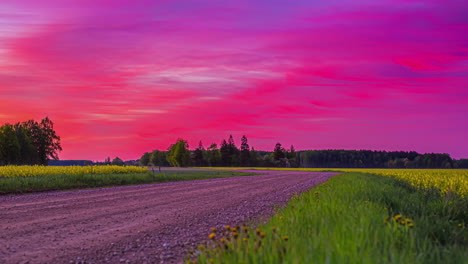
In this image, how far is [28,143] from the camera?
3287 inches

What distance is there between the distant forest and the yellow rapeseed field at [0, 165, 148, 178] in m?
Result: 95.5

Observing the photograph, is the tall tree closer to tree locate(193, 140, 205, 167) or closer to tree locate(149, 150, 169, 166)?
tree locate(193, 140, 205, 167)

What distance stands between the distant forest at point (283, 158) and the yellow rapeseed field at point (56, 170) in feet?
313

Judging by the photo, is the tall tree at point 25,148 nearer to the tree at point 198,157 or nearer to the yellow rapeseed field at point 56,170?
the yellow rapeseed field at point 56,170

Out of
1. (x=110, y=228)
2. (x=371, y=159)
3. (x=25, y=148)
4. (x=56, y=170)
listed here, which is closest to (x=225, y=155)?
(x=371, y=159)

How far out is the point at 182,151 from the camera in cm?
14675

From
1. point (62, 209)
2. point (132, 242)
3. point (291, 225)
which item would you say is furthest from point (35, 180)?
point (291, 225)

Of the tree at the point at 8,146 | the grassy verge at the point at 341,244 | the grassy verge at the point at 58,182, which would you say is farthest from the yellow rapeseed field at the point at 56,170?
the tree at the point at 8,146

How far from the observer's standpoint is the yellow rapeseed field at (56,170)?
3114 cm

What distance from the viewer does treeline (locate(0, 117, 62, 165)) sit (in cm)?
7731

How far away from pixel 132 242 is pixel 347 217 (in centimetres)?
479

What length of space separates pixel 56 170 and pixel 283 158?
136737 millimetres

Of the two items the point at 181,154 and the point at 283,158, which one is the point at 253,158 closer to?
the point at 283,158

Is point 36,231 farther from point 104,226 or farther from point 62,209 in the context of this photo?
point 62,209
